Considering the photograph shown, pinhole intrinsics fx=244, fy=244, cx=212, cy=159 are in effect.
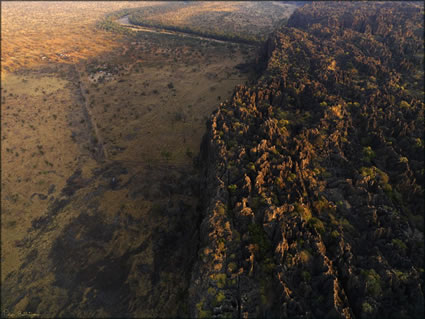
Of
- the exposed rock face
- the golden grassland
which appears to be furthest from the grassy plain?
the golden grassland

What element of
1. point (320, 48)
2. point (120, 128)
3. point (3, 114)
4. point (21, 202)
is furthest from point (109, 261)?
point (320, 48)

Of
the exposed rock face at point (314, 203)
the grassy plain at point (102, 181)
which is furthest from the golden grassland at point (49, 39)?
the exposed rock face at point (314, 203)

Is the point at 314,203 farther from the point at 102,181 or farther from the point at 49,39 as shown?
the point at 49,39

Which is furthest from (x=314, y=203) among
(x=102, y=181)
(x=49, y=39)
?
(x=49, y=39)

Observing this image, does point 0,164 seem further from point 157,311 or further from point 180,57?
point 180,57

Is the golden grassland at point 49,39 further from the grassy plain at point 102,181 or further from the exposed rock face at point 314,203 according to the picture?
the exposed rock face at point 314,203

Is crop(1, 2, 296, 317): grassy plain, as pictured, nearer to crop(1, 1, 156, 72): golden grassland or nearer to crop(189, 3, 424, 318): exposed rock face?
crop(189, 3, 424, 318): exposed rock face

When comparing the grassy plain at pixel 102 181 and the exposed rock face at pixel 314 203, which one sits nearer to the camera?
the exposed rock face at pixel 314 203

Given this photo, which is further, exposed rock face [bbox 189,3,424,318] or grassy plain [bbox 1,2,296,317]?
grassy plain [bbox 1,2,296,317]
